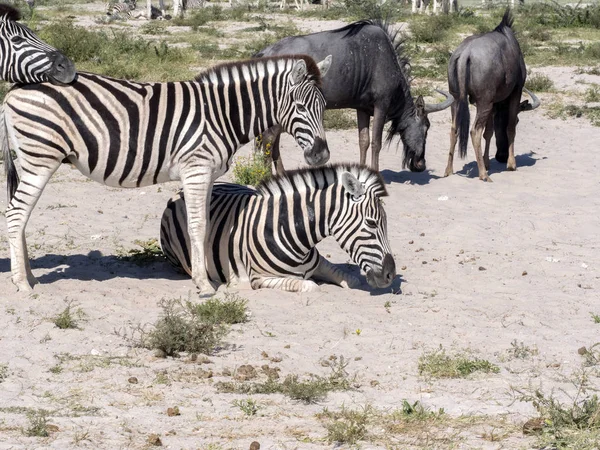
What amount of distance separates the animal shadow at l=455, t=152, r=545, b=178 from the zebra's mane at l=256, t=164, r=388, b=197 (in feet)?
16.9

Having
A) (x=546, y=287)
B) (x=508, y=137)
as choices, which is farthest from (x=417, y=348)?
(x=508, y=137)

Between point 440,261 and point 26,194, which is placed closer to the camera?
point 26,194

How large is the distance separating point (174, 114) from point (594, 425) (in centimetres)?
415

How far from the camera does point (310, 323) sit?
6.79m

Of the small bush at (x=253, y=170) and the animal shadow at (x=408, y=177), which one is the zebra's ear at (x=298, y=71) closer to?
the small bush at (x=253, y=170)

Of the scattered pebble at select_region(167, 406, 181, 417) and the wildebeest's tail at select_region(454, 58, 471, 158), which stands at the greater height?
the wildebeest's tail at select_region(454, 58, 471, 158)

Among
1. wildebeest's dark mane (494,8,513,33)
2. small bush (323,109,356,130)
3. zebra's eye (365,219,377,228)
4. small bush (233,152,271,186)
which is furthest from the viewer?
small bush (323,109,356,130)

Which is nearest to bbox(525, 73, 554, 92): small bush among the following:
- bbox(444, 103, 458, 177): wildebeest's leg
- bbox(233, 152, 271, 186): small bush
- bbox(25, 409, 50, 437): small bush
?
bbox(444, 103, 458, 177): wildebeest's leg

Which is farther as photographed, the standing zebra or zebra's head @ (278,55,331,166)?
zebra's head @ (278,55,331,166)

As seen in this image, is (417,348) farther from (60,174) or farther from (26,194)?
(60,174)

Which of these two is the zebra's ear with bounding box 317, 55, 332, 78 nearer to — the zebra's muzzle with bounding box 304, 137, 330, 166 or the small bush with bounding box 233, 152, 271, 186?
the zebra's muzzle with bounding box 304, 137, 330, 166

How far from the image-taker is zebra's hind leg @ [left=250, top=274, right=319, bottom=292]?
7461 mm

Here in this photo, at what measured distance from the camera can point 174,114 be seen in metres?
7.45

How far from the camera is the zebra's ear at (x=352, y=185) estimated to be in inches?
290
